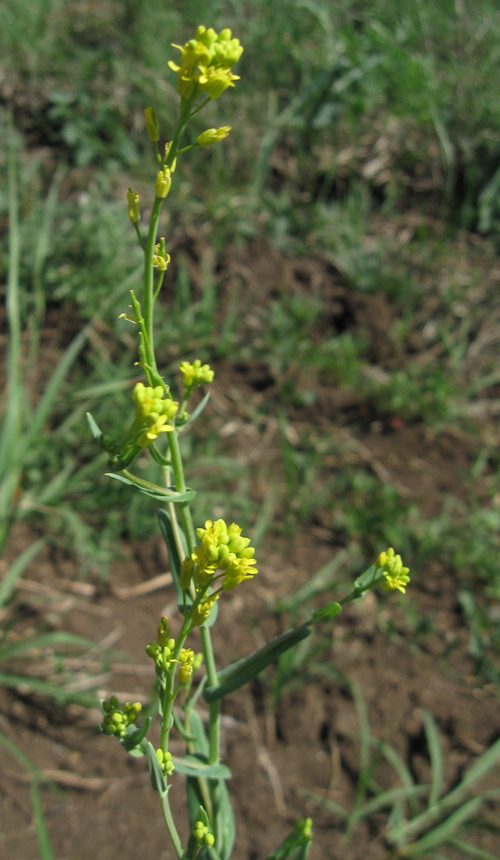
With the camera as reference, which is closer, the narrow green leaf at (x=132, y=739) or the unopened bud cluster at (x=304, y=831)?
the narrow green leaf at (x=132, y=739)

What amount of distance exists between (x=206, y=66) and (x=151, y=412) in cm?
33

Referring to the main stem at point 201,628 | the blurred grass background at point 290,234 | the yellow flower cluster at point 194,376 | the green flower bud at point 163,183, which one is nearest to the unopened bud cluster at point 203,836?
the main stem at point 201,628

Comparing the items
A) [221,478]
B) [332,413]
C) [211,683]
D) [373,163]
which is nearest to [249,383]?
[332,413]

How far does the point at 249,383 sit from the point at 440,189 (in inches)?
59.6

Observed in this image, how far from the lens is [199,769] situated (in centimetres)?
84

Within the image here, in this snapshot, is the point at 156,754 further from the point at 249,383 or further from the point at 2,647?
the point at 249,383

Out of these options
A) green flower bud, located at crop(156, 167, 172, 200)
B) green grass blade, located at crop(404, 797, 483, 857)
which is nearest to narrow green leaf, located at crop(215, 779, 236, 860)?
green flower bud, located at crop(156, 167, 172, 200)

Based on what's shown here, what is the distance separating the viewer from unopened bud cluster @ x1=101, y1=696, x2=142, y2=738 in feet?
2.49

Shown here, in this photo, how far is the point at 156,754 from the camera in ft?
2.46

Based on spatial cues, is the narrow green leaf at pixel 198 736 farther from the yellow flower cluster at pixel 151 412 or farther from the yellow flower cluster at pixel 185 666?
the yellow flower cluster at pixel 151 412

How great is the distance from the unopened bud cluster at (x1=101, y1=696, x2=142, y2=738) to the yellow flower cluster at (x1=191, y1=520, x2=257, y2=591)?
207 mm

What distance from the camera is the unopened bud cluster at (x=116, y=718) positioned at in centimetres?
76

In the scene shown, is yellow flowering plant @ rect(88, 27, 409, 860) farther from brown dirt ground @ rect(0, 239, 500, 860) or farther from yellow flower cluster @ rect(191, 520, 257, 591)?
brown dirt ground @ rect(0, 239, 500, 860)

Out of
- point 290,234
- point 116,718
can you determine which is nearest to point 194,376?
point 116,718
